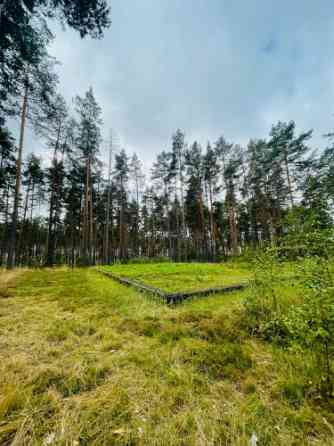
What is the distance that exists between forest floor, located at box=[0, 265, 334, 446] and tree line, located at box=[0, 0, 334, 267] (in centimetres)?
150

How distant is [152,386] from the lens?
140 centimetres

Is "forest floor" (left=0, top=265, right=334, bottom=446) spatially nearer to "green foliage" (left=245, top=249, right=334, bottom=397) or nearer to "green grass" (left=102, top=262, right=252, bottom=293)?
"green foliage" (left=245, top=249, right=334, bottom=397)

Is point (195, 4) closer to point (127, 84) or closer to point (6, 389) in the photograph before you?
point (127, 84)

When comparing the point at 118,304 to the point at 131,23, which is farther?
the point at 131,23

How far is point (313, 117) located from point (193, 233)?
20313mm

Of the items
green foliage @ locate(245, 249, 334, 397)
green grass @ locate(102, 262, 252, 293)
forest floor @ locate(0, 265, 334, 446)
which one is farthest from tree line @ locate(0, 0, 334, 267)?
green grass @ locate(102, 262, 252, 293)

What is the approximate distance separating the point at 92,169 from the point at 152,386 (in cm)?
1673

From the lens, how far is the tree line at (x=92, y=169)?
4.77 m

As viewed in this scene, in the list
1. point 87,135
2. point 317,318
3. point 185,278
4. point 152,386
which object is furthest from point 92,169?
point 317,318

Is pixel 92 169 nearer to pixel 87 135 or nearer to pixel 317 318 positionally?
pixel 87 135

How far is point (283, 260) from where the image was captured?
2498 millimetres

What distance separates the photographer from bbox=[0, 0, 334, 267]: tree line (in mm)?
4773

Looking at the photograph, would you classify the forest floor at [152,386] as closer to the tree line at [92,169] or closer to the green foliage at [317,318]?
the green foliage at [317,318]

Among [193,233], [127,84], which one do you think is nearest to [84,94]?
[127,84]
